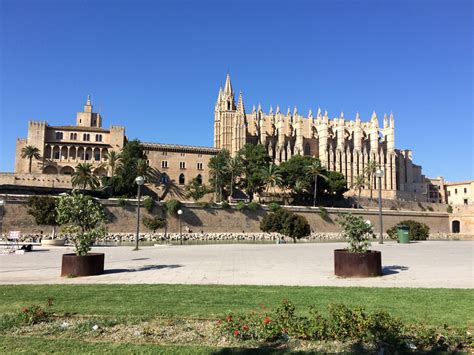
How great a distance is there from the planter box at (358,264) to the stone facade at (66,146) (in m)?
64.2

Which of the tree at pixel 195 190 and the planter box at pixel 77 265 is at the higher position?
the tree at pixel 195 190

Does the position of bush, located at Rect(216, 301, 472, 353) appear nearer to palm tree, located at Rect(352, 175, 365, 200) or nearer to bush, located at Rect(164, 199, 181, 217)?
bush, located at Rect(164, 199, 181, 217)

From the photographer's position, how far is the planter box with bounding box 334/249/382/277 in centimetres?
1087

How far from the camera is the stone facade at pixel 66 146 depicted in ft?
223

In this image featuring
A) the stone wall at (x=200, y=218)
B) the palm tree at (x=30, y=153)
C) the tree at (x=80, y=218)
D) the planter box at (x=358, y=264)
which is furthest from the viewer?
the palm tree at (x=30, y=153)

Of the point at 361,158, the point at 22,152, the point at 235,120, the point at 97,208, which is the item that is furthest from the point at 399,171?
the point at 97,208

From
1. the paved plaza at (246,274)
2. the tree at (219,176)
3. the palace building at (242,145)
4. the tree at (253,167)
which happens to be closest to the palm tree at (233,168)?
the tree at (219,176)

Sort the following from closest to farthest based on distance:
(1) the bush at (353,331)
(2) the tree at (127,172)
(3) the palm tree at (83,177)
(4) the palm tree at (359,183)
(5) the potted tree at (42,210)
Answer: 1. (1) the bush at (353,331)
2. (5) the potted tree at (42,210)
3. (3) the palm tree at (83,177)
4. (2) the tree at (127,172)
5. (4) the palm tree at (359,183)

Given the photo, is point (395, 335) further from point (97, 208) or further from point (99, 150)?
point (99, 150)

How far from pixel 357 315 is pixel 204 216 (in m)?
45.3

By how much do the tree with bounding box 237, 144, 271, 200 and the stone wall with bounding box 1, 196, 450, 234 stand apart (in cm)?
1368

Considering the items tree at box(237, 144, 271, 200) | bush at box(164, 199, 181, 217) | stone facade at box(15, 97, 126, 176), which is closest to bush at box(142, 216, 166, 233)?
bush at box(164, 199, 181, 217)

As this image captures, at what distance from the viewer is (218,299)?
7434mm

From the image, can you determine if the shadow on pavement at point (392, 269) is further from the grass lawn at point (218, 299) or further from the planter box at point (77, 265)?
the planter box at point (77, 265)
